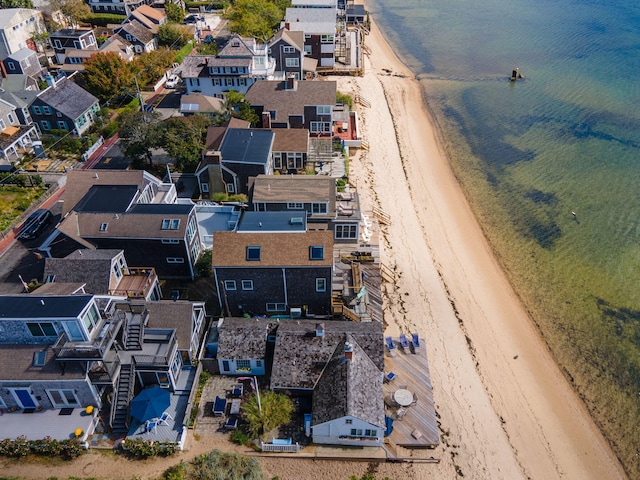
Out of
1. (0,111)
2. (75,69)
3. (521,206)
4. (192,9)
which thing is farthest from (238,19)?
(521,206)

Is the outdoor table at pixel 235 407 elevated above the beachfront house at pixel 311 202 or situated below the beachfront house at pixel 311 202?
below

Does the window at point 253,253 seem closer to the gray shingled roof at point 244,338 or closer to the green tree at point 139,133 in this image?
the gray shingled roof at point 244,338

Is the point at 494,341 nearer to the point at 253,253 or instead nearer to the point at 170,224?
the point at 253,253

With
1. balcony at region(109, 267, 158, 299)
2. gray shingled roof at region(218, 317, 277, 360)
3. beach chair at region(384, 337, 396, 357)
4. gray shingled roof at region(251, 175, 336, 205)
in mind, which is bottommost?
beach chair at region(384, 337, 396, 357)

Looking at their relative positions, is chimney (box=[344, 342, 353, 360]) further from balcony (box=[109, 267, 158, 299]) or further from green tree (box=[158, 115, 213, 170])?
green tree (box=[158, 115, 213, 170])

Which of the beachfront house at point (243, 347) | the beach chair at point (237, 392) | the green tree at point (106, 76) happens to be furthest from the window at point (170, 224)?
the green tree at point (106, 76)

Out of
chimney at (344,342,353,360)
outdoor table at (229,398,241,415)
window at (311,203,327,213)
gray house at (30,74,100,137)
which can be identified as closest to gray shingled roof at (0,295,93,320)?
outdoor table at (229,398,241,415)

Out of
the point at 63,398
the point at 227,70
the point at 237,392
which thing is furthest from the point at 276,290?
the point at 227,70
